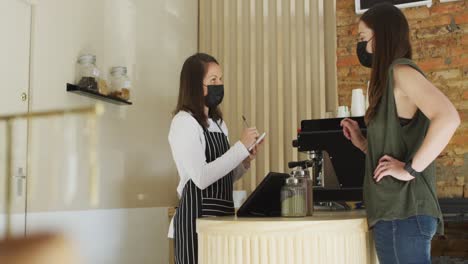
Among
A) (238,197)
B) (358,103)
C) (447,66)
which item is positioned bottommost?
(238,197)

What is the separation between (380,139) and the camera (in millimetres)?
1561

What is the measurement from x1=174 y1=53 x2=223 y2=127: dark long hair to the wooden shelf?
1.95 feet

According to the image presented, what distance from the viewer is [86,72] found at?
8.61 feet

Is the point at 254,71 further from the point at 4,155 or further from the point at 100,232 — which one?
the point at 4,155

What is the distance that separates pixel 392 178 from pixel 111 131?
1.79 meters

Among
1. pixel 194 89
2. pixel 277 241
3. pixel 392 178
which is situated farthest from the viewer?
pixel 194 89

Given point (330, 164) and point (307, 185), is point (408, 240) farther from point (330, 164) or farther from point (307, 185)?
point (330, 164)

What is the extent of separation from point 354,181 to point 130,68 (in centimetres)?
148

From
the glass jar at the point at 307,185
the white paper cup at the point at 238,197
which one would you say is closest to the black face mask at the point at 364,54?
the glass jar at the point at 307,185

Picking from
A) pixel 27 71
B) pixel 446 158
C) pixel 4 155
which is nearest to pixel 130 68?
pixel 27 71

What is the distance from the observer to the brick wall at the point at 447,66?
11.9 ft

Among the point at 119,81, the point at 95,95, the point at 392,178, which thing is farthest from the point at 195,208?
the point at 119,81

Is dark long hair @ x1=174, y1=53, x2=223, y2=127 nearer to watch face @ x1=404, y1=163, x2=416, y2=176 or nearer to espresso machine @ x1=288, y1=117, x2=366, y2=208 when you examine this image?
espresso machine @ x1=288, y1=117, x2=366, y2=208

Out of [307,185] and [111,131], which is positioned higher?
[111,131]
